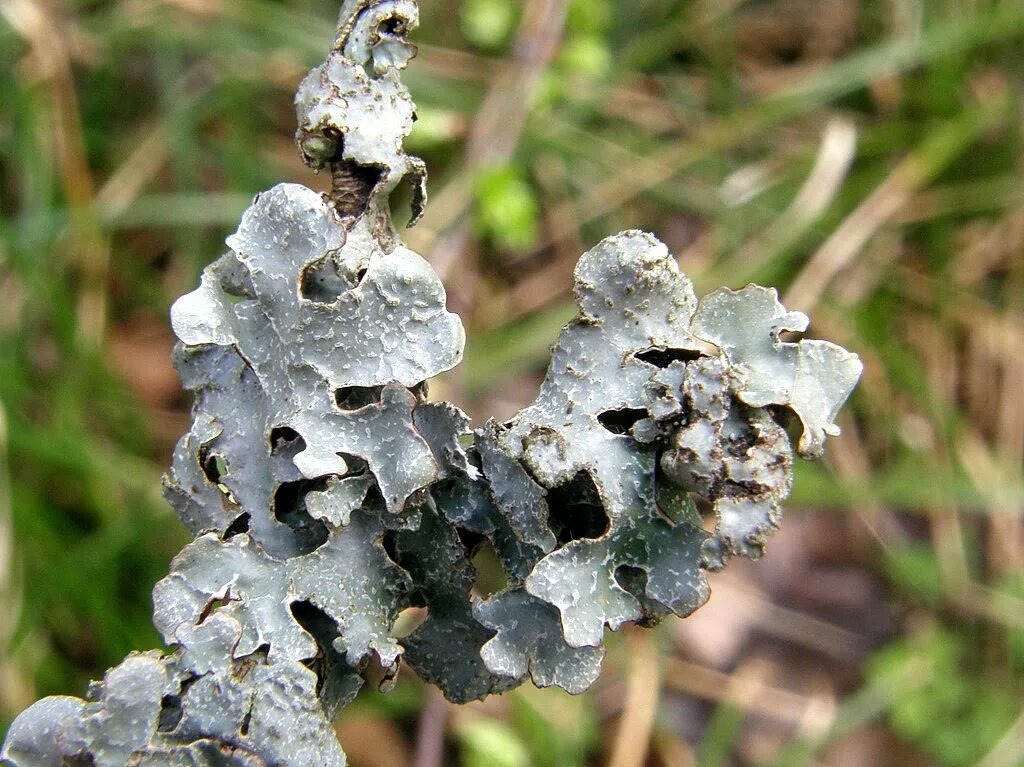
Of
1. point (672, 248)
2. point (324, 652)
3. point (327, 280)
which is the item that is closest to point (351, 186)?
point (327, 280)

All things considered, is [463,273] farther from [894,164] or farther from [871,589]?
[871,589]

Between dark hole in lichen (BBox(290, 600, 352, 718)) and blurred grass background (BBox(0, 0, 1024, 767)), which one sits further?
blurred grass background (BBox(0, 0, 1024, 767))

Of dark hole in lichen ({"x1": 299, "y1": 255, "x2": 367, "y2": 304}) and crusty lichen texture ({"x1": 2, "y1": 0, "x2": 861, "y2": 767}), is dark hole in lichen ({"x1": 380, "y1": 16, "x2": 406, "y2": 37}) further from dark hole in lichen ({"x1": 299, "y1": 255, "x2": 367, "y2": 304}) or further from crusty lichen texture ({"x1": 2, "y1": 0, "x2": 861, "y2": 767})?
dark hole in lichen ({"x1": 299, "y1": 255, "x2": 367, "y2": 304})

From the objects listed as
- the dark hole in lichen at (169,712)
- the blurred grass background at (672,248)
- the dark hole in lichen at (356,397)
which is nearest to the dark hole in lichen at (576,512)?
the dark hole in lichen at (356,397)

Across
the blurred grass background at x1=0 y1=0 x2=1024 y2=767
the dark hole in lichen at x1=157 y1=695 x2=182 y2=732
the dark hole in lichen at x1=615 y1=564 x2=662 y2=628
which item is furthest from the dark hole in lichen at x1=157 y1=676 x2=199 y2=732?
the blurred grass background at x1=0 y1=0 x2=1024 y2=767

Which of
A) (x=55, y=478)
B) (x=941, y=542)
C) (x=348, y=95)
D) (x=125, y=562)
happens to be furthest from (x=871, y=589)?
(x=348, y=95)

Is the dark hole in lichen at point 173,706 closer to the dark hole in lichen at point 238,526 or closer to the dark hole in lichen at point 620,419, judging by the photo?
the dark hole in lichen at point 238,526

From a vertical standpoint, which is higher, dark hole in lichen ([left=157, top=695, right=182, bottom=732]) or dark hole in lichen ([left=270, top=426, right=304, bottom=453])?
dark hole in lichen ([left=270, top=426, right=304, bottom=453])
